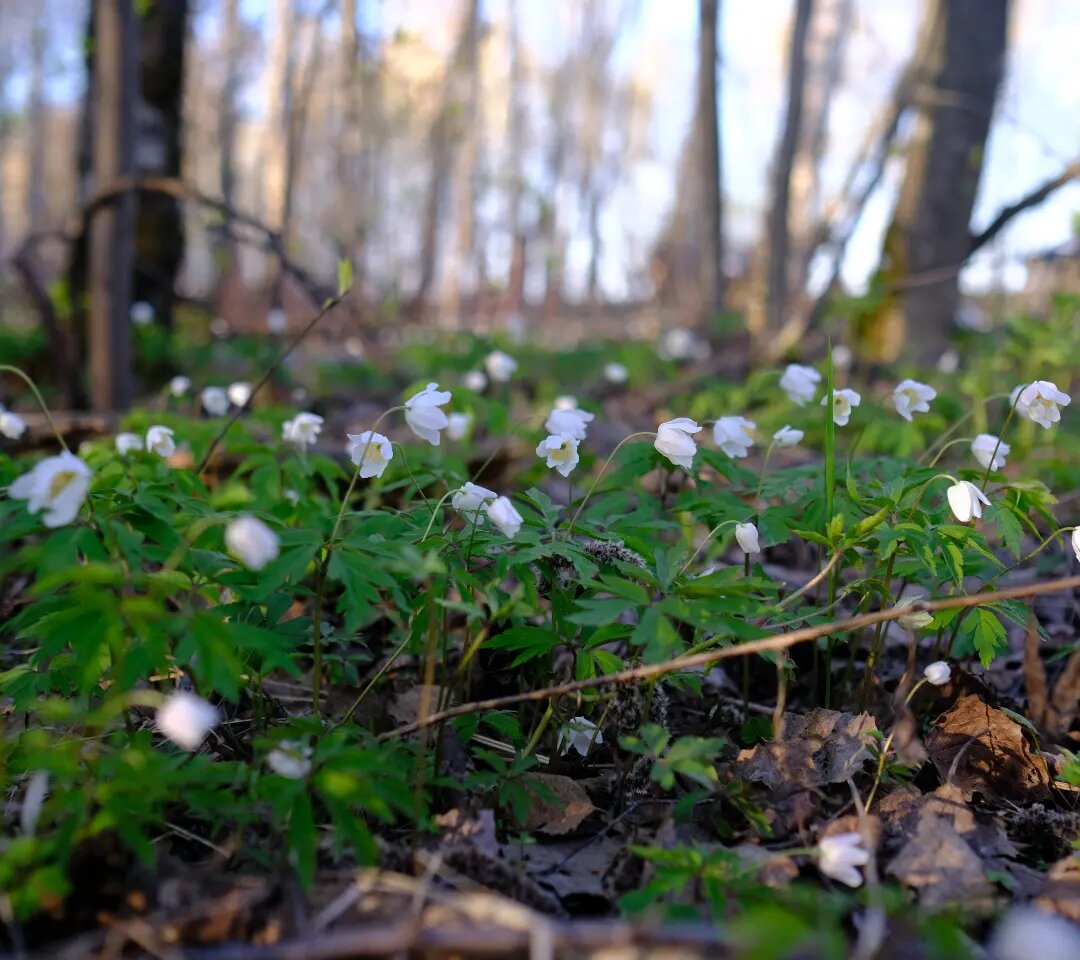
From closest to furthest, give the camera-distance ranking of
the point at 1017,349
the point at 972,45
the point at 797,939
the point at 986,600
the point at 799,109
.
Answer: the point at 797,939, the point at 986,600, the point at 1017,349, the point at 972,45, the point at 799,109

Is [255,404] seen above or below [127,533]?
below

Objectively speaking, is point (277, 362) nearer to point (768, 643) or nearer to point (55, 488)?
point (55, 488)

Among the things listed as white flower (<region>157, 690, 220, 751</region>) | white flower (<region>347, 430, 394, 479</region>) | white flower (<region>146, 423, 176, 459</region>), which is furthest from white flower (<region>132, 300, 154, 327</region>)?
white flower (<region>157, 690, 220, 751</region>)

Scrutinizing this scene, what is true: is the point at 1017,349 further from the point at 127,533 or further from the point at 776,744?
the point at 127,533

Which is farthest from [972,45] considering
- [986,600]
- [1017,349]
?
[986,600]

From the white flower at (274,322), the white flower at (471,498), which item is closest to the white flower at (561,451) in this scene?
the white flower at (471,498)

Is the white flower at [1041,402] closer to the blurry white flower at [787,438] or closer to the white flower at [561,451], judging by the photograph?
the blurry white flower at [787,438]
